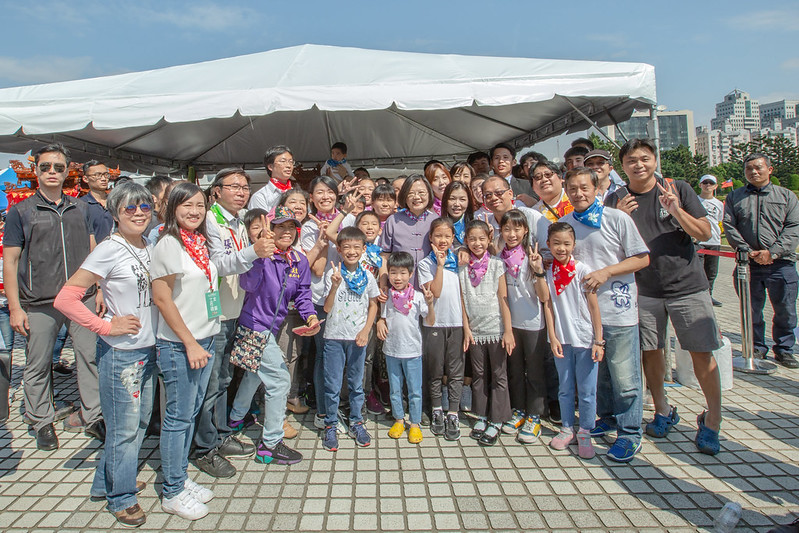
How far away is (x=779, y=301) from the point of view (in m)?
4.95

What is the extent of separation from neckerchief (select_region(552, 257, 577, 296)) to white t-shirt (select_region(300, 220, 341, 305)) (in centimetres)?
161

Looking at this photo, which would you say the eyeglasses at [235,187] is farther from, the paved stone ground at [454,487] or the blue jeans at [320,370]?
A: the paved stone ground at [454,487]

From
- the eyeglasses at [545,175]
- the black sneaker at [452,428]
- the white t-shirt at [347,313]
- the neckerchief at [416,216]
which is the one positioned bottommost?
the black sneaker at [452,428]

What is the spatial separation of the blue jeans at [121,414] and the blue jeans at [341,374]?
119cm

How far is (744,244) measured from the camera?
16.4ft

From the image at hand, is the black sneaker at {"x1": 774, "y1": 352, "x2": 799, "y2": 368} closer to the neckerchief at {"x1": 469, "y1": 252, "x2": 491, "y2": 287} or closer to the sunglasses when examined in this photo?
the neckerchief at {"x1": 469, "y1": 252, "x2": 491, "y2": 287}

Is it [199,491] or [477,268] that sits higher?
[477,268]

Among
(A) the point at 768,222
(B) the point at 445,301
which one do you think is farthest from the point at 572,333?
(A) the point at 768,222

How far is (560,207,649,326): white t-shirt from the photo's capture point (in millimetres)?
3074

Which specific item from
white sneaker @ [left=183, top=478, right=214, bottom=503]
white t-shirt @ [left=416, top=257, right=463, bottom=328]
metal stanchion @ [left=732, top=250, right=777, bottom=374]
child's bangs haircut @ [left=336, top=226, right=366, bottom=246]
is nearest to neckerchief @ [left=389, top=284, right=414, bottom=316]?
white t-shirt @ [left=416, top=257, right=463, bottom=328]

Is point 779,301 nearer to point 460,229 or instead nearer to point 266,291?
point 460,229

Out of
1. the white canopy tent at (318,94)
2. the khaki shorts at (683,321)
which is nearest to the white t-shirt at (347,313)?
the white canopy tent at (318,94)

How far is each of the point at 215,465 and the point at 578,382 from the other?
8.16 ft

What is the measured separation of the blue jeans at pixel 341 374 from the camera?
3270 millimetres
